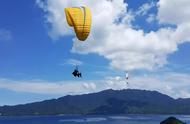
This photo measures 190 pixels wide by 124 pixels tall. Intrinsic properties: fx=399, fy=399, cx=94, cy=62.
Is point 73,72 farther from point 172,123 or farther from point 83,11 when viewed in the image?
point 172,123

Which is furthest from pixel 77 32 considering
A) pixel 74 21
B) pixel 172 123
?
pixel 172 123

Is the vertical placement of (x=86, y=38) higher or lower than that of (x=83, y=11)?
lower

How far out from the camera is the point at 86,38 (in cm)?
4862

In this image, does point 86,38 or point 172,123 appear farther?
point 172,123

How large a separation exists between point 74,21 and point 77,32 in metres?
1.38

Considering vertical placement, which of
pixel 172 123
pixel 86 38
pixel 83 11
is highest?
pixel 83 11

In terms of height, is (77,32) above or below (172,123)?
above

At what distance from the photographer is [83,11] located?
48531 mm

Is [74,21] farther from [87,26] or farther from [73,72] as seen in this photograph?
[73,72]

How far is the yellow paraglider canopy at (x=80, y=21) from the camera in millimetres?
47719

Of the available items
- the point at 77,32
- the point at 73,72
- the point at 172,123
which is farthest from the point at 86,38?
the point at 172,123

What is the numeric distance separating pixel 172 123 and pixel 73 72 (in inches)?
1747

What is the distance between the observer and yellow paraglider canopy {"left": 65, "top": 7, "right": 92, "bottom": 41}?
47719mm

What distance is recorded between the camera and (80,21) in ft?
157
